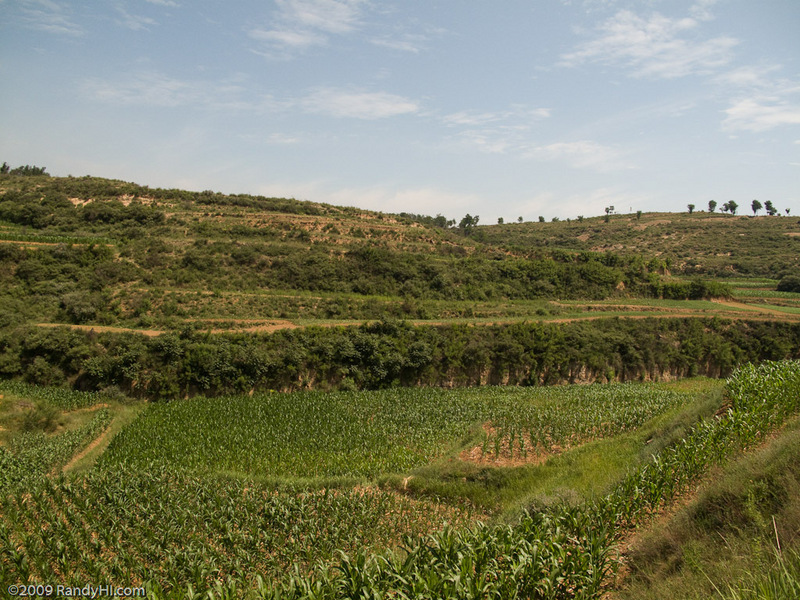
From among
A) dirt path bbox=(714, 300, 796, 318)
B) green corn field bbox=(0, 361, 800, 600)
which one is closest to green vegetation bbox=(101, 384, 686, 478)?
green corn field bbox=(0, 361, 800, 600)

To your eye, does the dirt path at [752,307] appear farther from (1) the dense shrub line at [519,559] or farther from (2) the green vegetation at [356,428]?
(1) the dense shrub line at [519,559]

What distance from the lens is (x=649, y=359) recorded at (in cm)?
4141

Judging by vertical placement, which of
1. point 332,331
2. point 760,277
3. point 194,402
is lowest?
point 194,402

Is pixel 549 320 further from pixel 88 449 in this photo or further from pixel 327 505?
pixel 88 449

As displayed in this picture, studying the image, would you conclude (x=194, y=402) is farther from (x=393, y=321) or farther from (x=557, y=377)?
(x=557, y=377)

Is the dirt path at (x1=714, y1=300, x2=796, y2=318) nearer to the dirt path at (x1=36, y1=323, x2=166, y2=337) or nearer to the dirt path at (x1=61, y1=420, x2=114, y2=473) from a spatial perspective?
the dirt path at (x1=36, y1=323, x2=166, y2=337)

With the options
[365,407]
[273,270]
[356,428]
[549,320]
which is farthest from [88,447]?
[549,320]

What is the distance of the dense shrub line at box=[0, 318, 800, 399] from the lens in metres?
30.2

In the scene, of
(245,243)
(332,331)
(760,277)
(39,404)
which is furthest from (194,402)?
(760,277)

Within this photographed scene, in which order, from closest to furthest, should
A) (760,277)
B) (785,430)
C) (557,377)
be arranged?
(785,430), (557,377), (760,277)

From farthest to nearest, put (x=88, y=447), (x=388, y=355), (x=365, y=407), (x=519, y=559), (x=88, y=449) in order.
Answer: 1. (x=388, y=355)
2. (x=365, y=407)
3. (x=88, y=447)
4. (x=88, y=449)
5. (x=519, y=559)

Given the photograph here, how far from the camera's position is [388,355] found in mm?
34938

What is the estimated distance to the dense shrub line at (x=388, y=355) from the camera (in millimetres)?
30188

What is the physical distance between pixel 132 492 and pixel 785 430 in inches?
788
